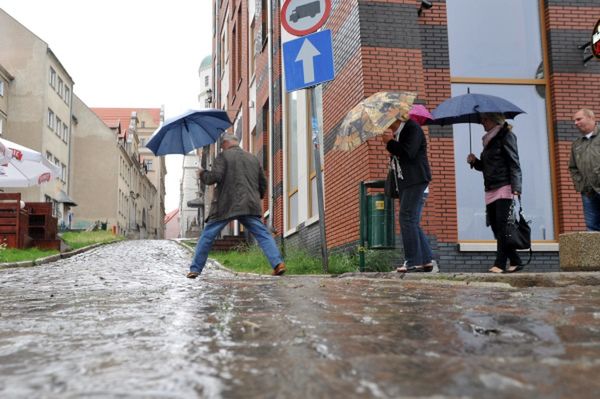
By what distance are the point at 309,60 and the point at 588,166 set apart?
11.3ft

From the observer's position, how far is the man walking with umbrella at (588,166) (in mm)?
7473

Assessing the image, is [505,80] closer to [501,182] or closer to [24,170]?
[501,182]

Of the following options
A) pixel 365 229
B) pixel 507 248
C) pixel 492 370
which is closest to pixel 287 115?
pixel 365 229

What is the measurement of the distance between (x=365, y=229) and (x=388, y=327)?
5342 mm

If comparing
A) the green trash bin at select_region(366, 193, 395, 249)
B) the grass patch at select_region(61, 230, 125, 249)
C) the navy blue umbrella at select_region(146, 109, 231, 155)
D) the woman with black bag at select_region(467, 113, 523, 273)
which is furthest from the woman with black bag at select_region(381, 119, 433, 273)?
the grass patch at select_region(61, 230, 125, 249)

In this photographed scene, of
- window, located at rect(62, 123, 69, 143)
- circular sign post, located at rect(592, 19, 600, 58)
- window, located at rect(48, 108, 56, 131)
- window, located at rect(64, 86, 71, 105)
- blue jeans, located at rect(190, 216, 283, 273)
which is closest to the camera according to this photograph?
blue jeans, located at rect(190, 216, 283, 273)

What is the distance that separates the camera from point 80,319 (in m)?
3.86

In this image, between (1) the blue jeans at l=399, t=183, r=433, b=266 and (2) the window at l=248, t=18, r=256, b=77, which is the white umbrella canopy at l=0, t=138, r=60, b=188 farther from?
(1) the blue jeans at l=399, t=183, r=433, b=266

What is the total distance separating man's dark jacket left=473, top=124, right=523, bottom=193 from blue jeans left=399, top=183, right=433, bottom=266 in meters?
0.72

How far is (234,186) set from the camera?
8.72m

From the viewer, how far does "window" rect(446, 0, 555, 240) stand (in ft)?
33.3

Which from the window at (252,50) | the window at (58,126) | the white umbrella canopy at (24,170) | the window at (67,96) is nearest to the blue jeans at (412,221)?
the white umbrella canopy at (24,170)

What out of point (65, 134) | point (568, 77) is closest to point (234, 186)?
point (568, 77)

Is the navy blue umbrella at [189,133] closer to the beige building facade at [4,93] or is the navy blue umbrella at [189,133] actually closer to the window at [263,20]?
the window at [263,20]
